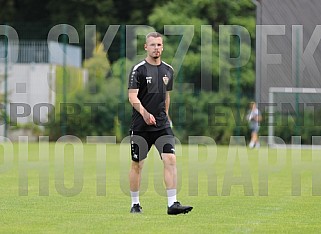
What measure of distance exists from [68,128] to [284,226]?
23.2 meters

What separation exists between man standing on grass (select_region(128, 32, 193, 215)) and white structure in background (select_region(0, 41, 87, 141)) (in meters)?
22.2

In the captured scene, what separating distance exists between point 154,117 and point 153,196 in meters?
2.74

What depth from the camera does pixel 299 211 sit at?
11891 mm

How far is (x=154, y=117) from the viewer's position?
11.4 metres

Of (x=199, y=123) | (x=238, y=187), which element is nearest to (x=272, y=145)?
(x=199, y=123)

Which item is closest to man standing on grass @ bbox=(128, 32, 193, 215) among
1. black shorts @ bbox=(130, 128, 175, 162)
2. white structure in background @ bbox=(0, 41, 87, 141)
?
black shorts @ bbox=(130, 128, 175, 162)

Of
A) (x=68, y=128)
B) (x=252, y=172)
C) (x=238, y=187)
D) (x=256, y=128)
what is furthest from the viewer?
(x=68, y=128)

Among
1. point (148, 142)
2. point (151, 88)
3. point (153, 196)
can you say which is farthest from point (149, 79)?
point (153, 196)

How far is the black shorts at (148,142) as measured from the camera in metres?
11.4

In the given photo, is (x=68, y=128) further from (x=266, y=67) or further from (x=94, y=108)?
(x=266, y=67)

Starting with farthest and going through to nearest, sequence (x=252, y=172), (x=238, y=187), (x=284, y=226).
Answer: (x=252, y=172) < (x=238, y=187) < (x=284, y=226)

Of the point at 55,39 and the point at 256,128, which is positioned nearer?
the point at 256,128

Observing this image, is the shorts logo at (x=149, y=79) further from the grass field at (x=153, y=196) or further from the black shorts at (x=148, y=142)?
the grass field at (x=153, y=196)

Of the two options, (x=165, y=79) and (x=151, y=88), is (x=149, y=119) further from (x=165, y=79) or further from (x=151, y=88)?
(x=165, y=79)
